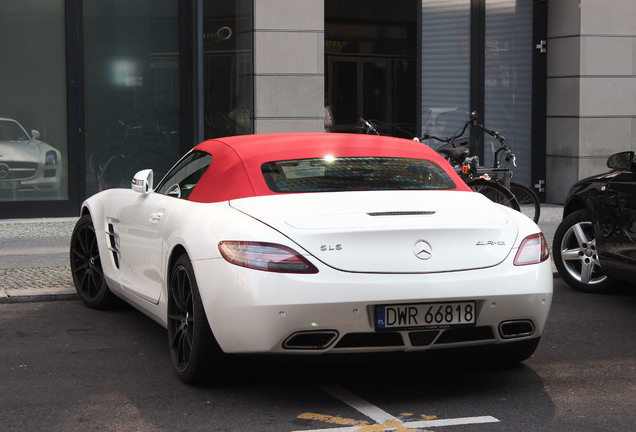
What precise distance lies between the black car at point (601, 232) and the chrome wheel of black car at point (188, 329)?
3532 mm

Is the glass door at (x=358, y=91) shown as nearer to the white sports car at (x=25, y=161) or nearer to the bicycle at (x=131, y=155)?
the bicycle at (x=131, y=155)

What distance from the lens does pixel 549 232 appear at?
12.3 metres

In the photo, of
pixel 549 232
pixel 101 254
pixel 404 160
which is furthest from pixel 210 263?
pixel 549 232

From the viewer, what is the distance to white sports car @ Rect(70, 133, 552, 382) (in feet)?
15.9

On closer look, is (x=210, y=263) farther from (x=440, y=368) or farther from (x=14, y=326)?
(x=14, y=326)

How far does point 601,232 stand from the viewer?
7.96 meters

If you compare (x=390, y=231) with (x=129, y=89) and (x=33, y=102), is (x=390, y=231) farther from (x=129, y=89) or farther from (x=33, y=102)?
(x=129, y=89)

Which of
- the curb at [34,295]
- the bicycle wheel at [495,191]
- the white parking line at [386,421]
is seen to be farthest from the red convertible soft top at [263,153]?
the bicycle wheel at [495,191]

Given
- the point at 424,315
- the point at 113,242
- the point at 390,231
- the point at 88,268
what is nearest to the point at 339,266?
the point at 390,231

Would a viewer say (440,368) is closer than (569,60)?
Yes

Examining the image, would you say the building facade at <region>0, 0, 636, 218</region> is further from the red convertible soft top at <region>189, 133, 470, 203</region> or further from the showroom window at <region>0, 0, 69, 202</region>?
the red convertible soft top at <region>189, 133, 470, 203</region>

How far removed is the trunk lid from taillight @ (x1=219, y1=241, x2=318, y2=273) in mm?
67

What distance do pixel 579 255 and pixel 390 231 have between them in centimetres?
410

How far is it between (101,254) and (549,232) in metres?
6.53
